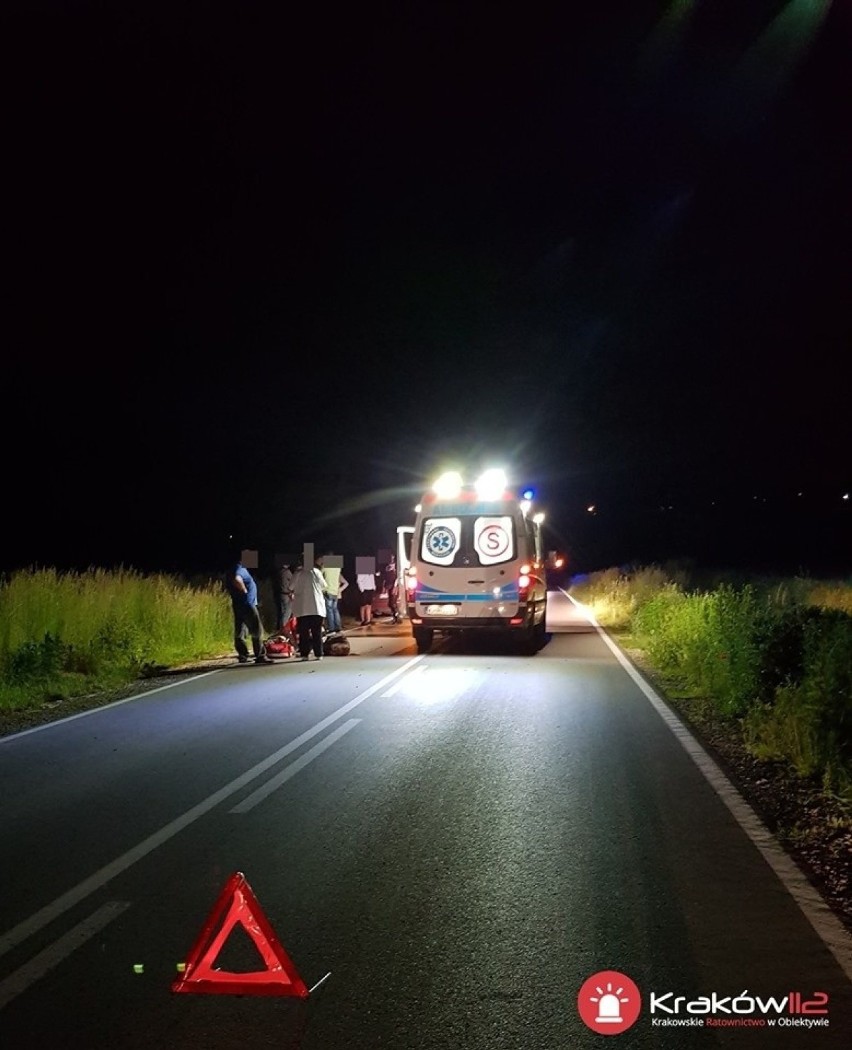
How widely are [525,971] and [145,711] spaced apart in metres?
9.03

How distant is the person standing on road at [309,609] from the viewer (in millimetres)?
17781

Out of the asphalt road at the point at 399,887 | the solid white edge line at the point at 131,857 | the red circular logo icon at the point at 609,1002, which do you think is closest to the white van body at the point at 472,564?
the asphalt road at the point at 399,887

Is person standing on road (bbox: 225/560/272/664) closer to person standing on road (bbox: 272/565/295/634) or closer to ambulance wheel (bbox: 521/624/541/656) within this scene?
person standing on road (bbox: 272/565/295/634)

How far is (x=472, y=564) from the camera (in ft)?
61.4

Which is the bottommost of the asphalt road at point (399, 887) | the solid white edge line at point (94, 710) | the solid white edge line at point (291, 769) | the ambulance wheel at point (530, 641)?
the asphalt road at point (399, 887)

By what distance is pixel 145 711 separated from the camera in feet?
42.0

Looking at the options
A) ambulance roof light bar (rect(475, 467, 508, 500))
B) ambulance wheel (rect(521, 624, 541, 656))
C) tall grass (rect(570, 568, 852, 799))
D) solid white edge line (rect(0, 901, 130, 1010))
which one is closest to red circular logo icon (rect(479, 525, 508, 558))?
ambulance roof light bar (rect(475, 467, 508, 500))

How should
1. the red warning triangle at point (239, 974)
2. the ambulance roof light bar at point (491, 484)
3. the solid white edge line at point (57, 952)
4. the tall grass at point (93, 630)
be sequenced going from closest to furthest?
the red warning triangle at point (239, 974)
the solid white edge line at point (57, 952)
the tall grass at point (93, 630)
the ambulance roof light bar at point (491, 484)

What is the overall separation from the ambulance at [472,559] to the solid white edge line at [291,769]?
24.2 feet

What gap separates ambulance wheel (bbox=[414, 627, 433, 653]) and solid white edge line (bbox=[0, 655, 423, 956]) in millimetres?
8898

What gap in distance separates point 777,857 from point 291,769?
13.6ft

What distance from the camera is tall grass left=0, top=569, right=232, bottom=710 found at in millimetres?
15242

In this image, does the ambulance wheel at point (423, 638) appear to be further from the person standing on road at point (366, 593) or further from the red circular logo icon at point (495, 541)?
the person standing on road at point (366, 593)

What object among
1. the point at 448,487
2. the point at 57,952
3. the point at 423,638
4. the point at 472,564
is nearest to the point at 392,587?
the point at 423,638
